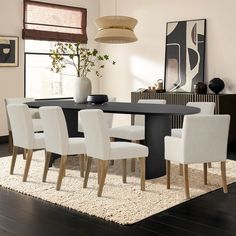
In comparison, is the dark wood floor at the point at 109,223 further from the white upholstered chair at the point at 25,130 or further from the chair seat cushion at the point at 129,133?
the chair seat cushion at the point at 129,133

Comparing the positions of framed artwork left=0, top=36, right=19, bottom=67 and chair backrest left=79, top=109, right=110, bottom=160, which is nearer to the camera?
chair backrest left=79, top=109, right=110, bottom=160

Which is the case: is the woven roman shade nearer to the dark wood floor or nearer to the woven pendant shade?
the woven pendant shade

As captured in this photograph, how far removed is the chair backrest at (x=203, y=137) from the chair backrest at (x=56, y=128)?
123 cm

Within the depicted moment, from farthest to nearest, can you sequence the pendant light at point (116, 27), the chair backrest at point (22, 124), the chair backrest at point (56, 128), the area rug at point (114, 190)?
the pendant light at point (116, 27) → the chair backrest at point (22, 124) → the chair backrest at point (56, 128) → the area rug at point (114, 190)

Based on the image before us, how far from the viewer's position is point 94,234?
127 inches

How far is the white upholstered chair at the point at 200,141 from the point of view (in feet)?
13.3

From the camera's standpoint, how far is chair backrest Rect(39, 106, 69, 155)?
4.43 metres

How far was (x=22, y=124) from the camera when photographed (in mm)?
4840

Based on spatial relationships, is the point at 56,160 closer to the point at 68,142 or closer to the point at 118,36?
the point at 68,142

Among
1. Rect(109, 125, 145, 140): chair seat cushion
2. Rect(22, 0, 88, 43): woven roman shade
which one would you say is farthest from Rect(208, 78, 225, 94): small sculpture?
Rect(22, 0, 88, 43): woven roman shade

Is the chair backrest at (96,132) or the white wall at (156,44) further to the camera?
the white wall at (156,44)

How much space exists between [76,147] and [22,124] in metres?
0.73

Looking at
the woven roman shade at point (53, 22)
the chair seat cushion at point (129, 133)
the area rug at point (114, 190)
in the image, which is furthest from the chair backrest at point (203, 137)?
the woven roman shade at point (53, 22)

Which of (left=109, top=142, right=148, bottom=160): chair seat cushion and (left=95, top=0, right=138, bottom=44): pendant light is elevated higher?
(left=95, top=0, right=138, bottom=44): pendant light
